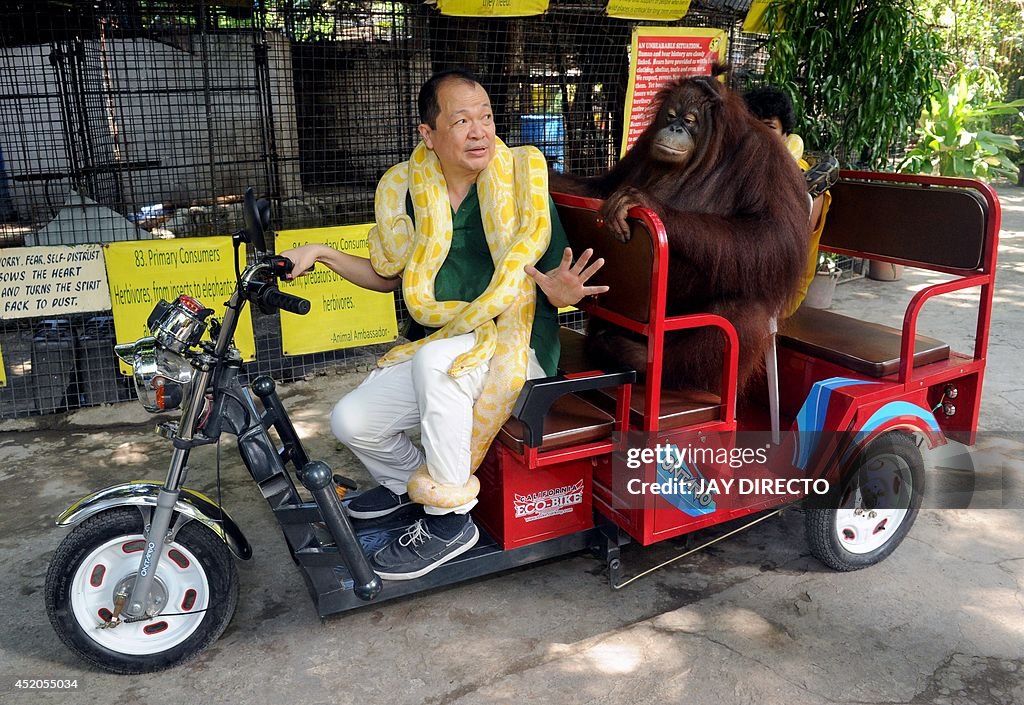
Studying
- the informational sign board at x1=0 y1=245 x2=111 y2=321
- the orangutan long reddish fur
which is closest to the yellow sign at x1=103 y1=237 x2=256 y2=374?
the informational sign board at x1=0 y1=245 x2=111 y2=321

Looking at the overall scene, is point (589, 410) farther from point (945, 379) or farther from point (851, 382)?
point (945, 379)

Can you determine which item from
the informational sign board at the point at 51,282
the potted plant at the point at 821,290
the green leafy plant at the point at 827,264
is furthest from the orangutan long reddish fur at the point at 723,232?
the green leafy plant at the point at 827,264

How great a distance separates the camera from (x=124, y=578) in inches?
93.4

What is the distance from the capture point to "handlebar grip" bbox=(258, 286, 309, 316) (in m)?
2.13

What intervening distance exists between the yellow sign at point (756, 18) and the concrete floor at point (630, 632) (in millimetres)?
3736

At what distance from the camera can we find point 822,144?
6051mm

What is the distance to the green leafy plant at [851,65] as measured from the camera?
5559 mm

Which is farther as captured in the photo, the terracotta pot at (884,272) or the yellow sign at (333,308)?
the terracotta pot at (884,272)

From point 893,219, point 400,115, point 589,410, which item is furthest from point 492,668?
point 400,115

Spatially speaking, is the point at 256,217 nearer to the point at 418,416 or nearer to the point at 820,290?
the point at 418,416

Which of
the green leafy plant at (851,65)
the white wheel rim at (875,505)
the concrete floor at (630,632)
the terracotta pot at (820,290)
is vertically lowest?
the concrete floor at (630,632)

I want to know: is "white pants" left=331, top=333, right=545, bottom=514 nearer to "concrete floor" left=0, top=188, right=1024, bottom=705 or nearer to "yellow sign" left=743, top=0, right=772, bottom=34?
"concrete floor" left=0, top=188, right=1024, bottom=705

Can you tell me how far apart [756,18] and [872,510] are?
13.5 feet

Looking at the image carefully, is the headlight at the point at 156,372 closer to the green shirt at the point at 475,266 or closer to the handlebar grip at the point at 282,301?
the handlebar grip at the point at 282,301
